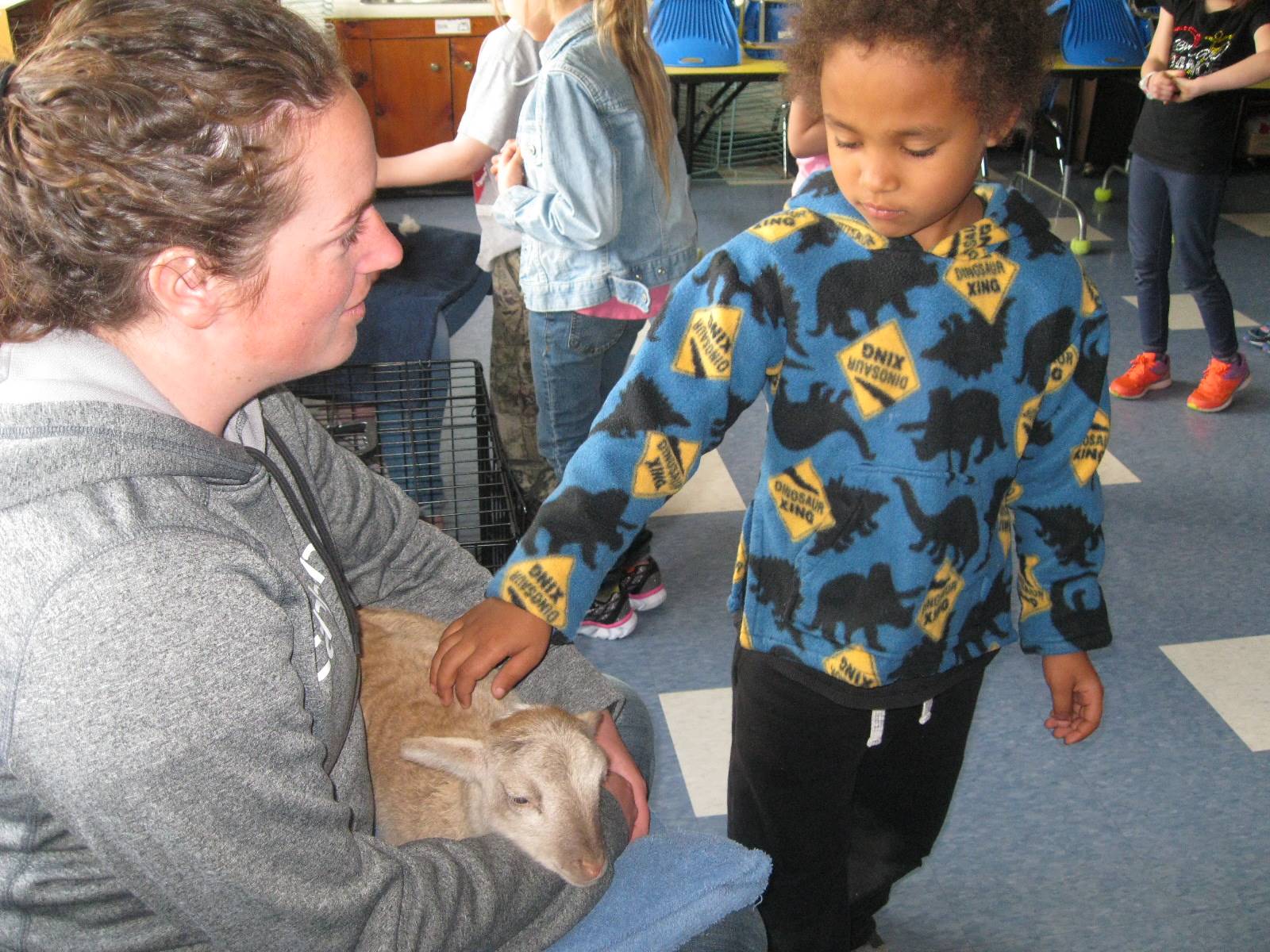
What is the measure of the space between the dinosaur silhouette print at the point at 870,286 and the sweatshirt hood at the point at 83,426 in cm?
60

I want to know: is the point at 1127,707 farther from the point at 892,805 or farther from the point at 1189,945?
Result: the point at 892,805

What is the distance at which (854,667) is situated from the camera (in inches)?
45.9

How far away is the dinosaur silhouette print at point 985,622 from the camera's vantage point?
1.22m

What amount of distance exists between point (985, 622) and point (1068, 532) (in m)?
0.14

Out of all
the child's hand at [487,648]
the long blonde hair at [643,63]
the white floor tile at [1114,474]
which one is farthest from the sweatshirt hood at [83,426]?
the white floor tile at [1114,474]

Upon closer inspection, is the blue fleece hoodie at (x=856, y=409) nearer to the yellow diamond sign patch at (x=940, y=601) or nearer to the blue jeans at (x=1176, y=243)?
the yellow diamond sign patch at (x=940, y=601)

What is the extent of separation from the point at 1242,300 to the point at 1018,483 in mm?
3514

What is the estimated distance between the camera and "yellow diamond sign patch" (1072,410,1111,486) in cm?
117

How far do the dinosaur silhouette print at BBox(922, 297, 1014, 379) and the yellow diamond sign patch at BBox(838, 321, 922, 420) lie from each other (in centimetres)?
3

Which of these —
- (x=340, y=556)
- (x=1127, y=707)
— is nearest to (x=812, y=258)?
(x=340, y=556)

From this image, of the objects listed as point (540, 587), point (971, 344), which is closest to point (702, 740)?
point (540, 587)

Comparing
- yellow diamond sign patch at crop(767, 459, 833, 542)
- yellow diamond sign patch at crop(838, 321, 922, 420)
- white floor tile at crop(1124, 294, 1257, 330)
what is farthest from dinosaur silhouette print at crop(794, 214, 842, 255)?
white floor tile at crop(1124, 294, 1257, 330)

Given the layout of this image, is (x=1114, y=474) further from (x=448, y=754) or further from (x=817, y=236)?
(x=448, y=754)

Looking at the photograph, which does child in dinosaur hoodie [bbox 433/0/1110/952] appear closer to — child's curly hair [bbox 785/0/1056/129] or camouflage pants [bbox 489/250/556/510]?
child's curly hair [bbox 785/0/1056/129]
